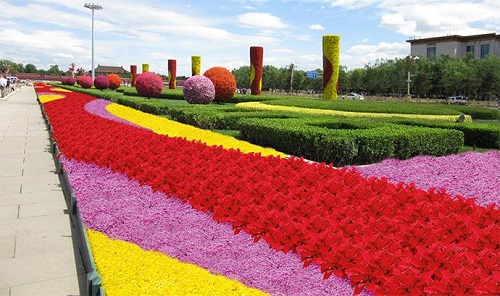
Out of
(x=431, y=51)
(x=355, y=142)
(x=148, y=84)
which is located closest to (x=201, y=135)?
(x=355, y=142)

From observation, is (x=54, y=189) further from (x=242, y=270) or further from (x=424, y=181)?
(x=424, y=181)

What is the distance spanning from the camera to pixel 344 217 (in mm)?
4234

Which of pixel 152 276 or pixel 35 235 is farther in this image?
pixel 35 235

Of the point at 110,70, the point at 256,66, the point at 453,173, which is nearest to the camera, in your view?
the point at 453,173

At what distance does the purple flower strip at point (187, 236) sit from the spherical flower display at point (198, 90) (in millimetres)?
18951

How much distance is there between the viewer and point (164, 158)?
23.5 ft

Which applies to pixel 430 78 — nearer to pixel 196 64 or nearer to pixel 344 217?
pixel 196 64

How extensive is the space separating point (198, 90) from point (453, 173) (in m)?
19.1

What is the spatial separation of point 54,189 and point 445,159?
24.1 feet

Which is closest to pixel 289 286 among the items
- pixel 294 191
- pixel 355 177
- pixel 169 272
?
pixel 169 272

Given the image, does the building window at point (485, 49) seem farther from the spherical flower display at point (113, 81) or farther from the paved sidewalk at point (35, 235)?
the paved sidewalk at point (35, 235)

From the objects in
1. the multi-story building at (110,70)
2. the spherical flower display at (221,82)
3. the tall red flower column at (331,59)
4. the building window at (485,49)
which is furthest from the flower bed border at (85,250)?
the multi-story building at (110,70)

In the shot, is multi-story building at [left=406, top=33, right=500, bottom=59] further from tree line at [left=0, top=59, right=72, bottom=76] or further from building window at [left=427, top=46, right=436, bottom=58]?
tree line at [left=0, top=59, right=72, bottom=76]

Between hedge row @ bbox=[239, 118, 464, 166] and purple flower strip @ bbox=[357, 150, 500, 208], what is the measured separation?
1.08 ft
